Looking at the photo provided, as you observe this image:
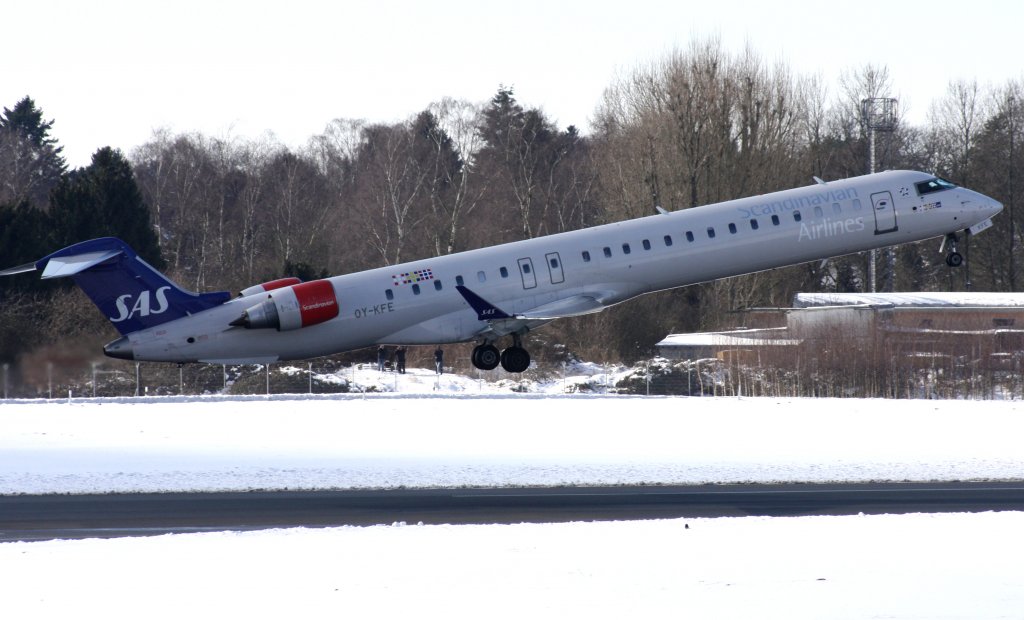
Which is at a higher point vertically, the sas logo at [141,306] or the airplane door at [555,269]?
the airplane door at [555,269]

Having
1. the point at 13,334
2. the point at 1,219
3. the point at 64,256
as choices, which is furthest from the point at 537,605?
the point at 1,219

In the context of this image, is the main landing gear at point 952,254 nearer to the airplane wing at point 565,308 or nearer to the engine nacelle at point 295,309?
the airplane wing at point 565,308

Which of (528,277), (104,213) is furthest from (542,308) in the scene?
(104,213)

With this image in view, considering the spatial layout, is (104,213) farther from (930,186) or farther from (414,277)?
(930,186)

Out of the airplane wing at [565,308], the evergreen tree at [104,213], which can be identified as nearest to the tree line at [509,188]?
the evergreen tree at [104,213]

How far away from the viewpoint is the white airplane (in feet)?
96.7

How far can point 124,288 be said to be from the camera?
29.7 meters

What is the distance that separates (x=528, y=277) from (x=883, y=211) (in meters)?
8.86

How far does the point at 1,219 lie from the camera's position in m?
49.2

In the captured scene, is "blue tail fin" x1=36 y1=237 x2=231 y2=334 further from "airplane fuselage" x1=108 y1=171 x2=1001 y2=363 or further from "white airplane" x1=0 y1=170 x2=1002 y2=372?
"airplane fuselage" x1=108 y1=171 x2=1001 y2=363

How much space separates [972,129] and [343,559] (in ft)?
228

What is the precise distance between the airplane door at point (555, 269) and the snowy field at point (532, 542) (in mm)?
3754

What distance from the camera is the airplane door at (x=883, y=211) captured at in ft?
101

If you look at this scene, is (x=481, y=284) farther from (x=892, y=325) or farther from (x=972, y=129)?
(x=972, y=129)
